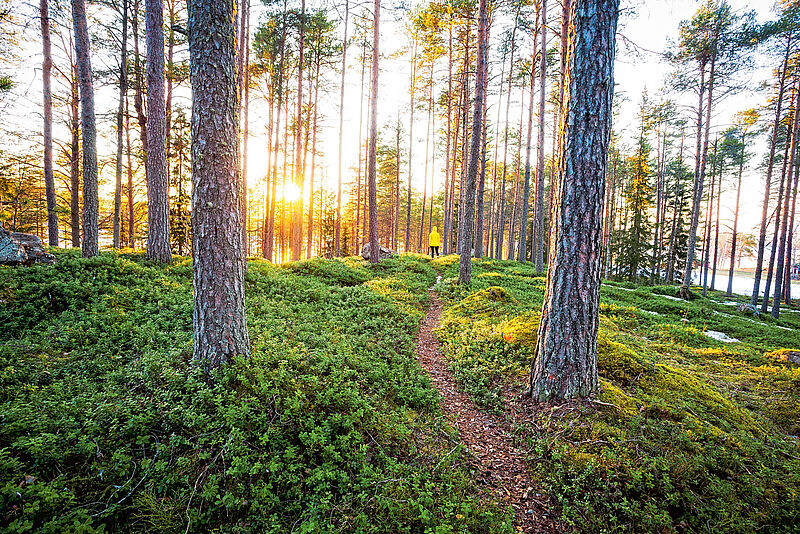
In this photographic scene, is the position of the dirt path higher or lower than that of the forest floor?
lower

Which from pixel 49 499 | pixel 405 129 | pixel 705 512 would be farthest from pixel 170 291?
pixel 405 129

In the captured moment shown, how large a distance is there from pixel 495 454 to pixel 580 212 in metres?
3.27

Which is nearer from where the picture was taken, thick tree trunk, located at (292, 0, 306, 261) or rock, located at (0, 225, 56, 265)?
rock, located at (0, 225, 56, 265)

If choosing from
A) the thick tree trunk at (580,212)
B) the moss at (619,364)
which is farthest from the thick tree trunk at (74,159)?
the moss at (619,364)

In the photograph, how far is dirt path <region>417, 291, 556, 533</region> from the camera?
298 centimetres

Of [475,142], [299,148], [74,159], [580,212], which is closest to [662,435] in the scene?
[580,212]

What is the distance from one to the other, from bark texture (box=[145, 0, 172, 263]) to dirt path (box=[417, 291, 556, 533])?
901cm

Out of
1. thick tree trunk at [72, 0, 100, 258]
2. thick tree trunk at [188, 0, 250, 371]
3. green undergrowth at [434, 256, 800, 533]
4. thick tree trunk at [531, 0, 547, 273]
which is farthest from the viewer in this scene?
thick tree trunk at [531, 0, 547, 273]

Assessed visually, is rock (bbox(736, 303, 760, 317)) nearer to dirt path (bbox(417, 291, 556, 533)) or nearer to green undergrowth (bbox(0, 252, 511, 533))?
dirt path (bbox(417, 291, 556, 533))

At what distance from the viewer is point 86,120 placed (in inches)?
312

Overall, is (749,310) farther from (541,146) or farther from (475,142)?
(475,142)

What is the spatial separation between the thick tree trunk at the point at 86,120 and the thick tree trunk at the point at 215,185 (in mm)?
6923

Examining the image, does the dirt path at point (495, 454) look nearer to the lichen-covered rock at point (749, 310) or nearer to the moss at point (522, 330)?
the moss at point (522, 330)

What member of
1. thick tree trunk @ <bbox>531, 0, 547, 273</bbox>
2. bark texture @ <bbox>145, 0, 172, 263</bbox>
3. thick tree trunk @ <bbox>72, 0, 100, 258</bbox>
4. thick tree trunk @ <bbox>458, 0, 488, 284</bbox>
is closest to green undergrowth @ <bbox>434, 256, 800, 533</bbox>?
thick tree trunk @ <bbox>458, 0, 488, 284</bbox>
